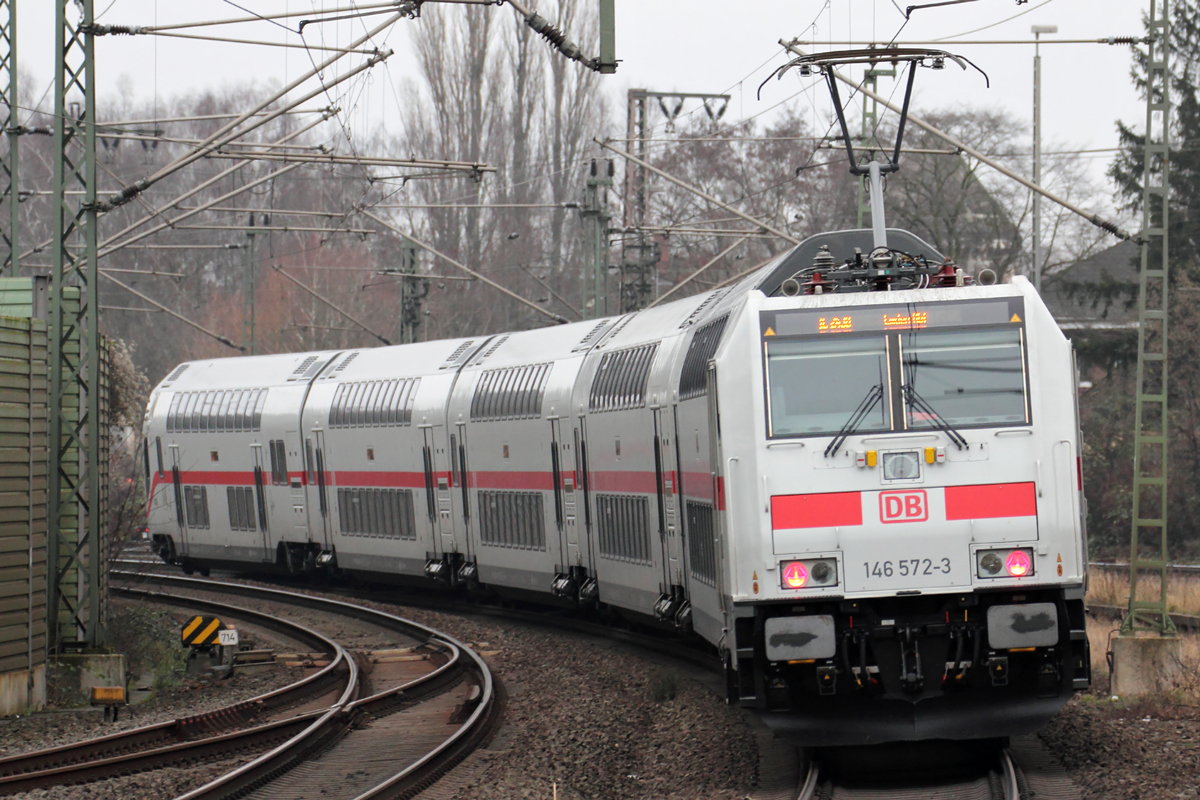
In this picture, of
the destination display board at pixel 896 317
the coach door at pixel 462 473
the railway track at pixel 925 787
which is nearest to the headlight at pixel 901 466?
Result: the destination display board at pixel 896 317

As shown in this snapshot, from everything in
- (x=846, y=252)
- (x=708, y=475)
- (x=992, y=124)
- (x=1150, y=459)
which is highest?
(x=992, y=124)

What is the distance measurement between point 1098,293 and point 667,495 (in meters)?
30.0

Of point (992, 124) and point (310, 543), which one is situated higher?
point (992, 124)

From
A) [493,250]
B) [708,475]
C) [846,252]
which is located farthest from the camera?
[493,250]

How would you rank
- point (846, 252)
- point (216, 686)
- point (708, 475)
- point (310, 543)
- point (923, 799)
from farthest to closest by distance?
point (310, 543) < point (216, 686) < point (846, 252) < point (708, 475) < point (923, 799)

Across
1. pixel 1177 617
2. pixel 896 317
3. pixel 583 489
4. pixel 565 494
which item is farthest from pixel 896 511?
pixel 1177 617

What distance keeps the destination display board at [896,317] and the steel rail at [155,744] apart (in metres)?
5.42

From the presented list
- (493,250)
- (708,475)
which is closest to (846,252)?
(708,475)

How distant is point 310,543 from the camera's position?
28016 millimetres

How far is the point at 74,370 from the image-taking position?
53.8 ft

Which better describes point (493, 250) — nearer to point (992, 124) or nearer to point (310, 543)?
point (992, 124)

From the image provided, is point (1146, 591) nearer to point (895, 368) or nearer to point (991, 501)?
point (991, 501)

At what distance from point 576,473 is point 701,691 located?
16.2 ft

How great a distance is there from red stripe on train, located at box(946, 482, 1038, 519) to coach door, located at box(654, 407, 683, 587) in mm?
4096
